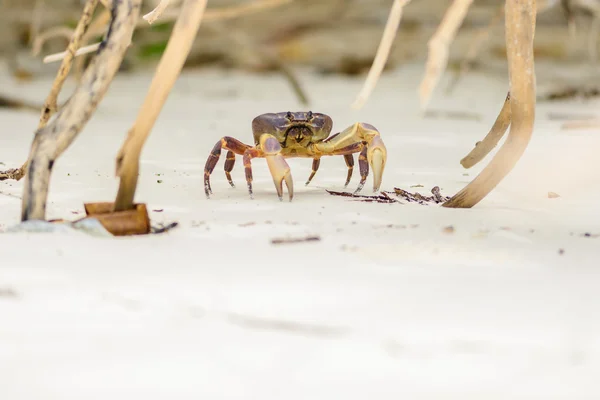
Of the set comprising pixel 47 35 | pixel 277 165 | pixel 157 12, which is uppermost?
pixel 47 35

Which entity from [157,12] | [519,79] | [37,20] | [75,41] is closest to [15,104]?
[37,20]

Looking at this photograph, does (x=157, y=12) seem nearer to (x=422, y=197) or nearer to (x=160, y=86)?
A: (x=160, y=86)

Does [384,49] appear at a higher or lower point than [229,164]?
higher

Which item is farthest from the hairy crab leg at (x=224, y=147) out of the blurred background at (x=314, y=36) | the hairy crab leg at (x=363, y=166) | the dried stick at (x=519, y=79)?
the blurred background at (x=314, y=36)

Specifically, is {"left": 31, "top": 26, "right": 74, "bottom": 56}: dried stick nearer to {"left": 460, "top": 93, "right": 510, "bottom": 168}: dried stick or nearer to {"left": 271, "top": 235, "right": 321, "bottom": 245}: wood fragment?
{"left": 460, "top": 93, "right": 510, "bottom": 168}: dried stick

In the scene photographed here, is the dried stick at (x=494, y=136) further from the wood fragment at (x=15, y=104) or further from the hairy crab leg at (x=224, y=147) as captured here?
the wood fragment at (x=15, y=104)

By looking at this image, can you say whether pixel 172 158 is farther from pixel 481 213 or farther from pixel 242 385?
pixel 242 385

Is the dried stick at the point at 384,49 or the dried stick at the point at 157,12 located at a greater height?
the dried stick at the point at 157,12

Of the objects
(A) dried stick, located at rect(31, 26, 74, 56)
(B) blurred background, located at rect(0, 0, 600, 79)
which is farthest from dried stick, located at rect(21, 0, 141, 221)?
(B) blurred background, located at rect(0, 0, 600, 79)
